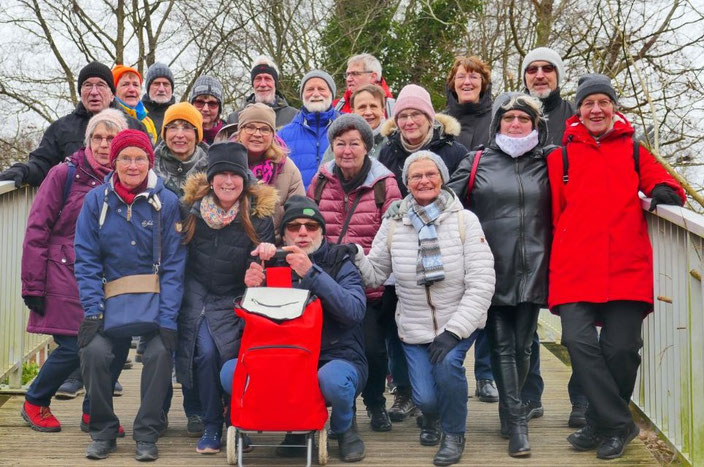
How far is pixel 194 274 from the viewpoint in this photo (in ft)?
16.4

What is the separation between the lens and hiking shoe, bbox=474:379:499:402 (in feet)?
20.1

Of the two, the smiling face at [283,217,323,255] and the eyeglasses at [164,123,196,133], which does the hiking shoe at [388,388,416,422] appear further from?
the eyeglasses at [164,123,196,133]

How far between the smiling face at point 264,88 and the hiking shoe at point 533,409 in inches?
124

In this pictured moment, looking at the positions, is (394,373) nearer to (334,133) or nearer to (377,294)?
(377,294)

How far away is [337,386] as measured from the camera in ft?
14.8

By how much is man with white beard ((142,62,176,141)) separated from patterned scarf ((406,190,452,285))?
304 centimetres

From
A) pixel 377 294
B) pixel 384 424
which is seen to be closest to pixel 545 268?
pixel 377 294

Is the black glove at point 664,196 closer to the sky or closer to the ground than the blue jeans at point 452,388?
closer to the sky

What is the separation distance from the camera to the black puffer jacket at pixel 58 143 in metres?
5.97

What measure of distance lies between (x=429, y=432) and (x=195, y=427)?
134 centimetres

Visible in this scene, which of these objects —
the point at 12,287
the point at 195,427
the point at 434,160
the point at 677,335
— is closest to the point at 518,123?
the point at 434,160

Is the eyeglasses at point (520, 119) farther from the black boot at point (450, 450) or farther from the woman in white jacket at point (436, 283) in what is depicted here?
the black boot at point (450, 450)

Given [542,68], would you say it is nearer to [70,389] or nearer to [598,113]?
[598,113]

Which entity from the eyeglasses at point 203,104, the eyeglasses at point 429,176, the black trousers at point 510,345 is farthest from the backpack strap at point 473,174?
the eyeglasses at point 203,104
